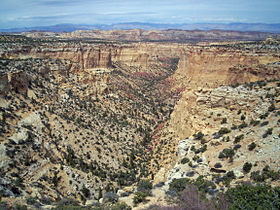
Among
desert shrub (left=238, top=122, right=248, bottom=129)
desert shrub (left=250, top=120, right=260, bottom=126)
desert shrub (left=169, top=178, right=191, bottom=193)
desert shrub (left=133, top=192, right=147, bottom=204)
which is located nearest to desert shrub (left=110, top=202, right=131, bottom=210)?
desert shrub (left=133, top=192, right=147, bottom=204)

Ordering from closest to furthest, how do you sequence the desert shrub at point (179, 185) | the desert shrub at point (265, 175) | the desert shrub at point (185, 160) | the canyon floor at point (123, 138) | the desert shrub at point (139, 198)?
the desert shrub at point (265, 175), the desert shrub at point (139, 198), the desert shrub at point (179, 185), the canyon floor at point (123, 138), the desert shrub at point (185, 160)

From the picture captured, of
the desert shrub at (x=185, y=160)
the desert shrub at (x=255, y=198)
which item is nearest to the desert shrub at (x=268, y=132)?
the desert shrub at (x=185, y=160)

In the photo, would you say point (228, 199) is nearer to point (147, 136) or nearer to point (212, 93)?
point (212, 93)

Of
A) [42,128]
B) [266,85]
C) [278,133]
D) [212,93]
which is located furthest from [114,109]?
[278,133]

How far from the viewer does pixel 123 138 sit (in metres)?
35.7

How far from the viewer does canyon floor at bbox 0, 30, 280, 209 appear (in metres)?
14.9

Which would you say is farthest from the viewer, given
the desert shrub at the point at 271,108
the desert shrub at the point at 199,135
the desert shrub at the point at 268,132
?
the desert shrub at the point at 199,135

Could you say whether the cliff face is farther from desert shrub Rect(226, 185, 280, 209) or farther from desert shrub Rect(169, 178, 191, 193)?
desert shrub Rect(226, 185, 280, 209)

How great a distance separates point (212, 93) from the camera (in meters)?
23.1

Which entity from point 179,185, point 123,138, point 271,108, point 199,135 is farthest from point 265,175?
point 123,138

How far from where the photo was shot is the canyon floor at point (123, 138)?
48.9 feet

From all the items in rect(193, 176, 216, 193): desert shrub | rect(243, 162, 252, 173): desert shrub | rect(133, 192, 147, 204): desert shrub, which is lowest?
rect(133, 192, 147, 204): desert shrub

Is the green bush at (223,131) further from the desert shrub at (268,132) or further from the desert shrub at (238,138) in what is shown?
the desert shrub at (268,132)

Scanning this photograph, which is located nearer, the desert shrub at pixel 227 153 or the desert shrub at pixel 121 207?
the desert shrub at pixel 121 207
